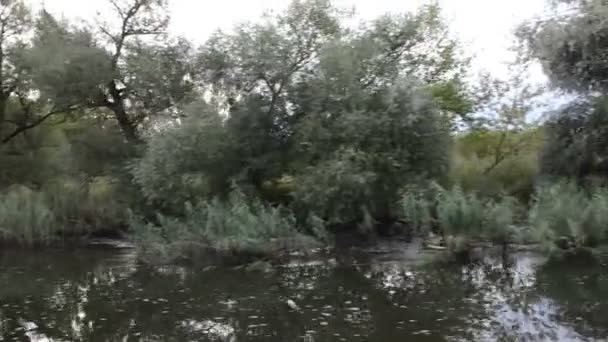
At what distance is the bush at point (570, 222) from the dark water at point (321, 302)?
0.52 m

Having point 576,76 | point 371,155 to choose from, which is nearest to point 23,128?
point 371,155

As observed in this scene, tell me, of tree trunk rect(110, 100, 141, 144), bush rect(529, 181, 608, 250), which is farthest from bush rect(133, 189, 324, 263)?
tree trunk rect(110, 100, 141, 144)

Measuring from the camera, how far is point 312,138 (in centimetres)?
1856

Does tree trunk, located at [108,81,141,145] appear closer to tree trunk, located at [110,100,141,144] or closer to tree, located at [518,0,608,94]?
tree trunk, located at [110,100,141,144]

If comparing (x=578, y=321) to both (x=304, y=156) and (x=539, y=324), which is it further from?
(x=304, y=156)

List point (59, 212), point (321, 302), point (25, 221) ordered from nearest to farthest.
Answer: point (321, 302)
point (25, 221)
point (59, 212)

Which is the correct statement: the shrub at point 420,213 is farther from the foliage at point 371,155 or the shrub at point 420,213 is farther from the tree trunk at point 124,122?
the tree trunk at point 124,122

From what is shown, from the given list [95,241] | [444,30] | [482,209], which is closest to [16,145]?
[95,241]

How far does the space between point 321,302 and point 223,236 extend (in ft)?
14.9

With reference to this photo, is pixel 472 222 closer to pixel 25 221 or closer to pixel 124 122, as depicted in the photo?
pixel 25 221

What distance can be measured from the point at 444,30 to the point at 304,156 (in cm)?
906

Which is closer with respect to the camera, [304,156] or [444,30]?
[304,156]

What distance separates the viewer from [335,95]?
61.2 feet

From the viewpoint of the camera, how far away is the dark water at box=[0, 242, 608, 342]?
31.6ft
